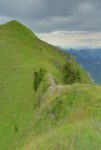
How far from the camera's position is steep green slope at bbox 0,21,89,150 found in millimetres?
62938

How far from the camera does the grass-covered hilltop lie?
42.8 feet

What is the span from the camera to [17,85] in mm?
93062

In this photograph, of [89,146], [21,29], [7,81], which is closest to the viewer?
[89,146]

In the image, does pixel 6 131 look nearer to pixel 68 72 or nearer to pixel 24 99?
pixel 24 99

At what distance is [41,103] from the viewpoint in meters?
53.4

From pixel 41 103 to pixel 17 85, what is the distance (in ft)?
133

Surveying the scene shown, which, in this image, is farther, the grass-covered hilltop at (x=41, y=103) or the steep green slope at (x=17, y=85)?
the steep green slope at (x=17, y=85)

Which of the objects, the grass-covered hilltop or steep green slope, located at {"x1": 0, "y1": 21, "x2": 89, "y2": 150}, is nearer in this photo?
the grass-covered hilltop

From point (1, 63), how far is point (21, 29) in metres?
70.6

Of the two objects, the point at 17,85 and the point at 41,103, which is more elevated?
the point at 41,103

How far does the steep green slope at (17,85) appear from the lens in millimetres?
62938

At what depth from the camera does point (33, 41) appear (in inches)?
7092

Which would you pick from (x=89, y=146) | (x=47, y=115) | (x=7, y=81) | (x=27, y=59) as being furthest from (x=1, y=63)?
(x=89, y=146)

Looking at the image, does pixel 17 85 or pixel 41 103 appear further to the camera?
pixel 17 85
